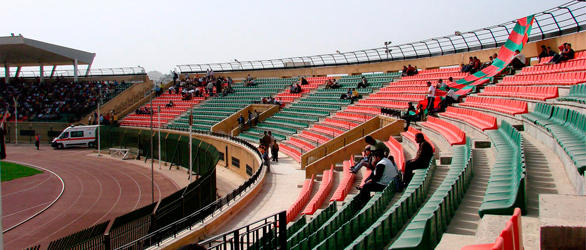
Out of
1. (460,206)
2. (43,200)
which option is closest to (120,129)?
(43,200)

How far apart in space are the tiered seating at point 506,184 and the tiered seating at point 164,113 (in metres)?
33.2

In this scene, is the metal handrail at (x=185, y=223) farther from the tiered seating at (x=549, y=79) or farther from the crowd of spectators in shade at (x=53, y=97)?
the crowd of spectators in shade at (x=53, y=97)

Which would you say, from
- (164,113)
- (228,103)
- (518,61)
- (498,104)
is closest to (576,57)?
(518,61)

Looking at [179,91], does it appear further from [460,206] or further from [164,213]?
[460,206]

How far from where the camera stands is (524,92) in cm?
1598

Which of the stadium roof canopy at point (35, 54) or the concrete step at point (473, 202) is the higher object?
the stadium roof canopy at point (35, 54)

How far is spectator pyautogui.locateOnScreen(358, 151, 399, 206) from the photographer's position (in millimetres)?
9492

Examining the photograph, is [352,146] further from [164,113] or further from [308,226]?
[164,113]

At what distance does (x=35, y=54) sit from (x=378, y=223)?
49025 millimetres

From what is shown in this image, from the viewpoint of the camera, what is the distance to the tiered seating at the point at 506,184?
5.21 meters

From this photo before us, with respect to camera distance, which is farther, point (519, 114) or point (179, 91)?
point (179, 91)

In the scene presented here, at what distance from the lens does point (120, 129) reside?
35375 millimetres

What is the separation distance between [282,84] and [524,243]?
3515 cm

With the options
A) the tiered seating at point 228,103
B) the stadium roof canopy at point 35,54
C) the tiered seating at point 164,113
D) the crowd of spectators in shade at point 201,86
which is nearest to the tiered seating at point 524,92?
the tiered seating at point 228,103
